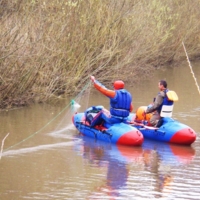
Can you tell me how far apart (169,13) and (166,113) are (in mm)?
15095

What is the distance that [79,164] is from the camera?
11266 millimetres

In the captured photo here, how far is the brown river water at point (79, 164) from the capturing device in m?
9.56

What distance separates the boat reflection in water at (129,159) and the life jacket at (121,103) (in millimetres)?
704

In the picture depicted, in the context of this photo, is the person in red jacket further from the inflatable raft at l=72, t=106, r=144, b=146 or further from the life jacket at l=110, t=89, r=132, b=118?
the inflatable raft at l=72, t=106, r=144, b=146

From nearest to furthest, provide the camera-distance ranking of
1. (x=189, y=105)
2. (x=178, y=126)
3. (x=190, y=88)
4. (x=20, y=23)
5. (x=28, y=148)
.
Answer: (x=28, y=148) → (x=178, y=126) → (x=20, y=23) → (x=189, y=105) → (x=190, y=88)

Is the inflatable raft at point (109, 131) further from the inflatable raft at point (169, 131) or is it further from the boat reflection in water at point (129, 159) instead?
the inflatable raft at point (169, 131)

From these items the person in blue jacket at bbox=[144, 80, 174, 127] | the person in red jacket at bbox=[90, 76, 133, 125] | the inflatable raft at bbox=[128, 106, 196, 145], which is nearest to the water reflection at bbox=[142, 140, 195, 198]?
the inflatable raft at bbox=[128, 106, 196, 145]

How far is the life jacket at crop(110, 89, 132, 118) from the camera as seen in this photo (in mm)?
12953

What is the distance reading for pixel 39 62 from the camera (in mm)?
16438

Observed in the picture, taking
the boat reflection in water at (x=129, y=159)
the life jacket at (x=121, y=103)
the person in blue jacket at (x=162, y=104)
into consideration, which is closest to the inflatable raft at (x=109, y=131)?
the boat reflection in water at (x=129, y=159)

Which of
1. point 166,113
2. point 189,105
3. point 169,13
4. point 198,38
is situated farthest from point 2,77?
point 198,38

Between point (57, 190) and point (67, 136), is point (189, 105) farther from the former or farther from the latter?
point (57, 190)

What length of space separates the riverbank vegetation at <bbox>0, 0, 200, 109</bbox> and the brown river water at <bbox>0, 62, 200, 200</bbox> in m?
→ 1.04

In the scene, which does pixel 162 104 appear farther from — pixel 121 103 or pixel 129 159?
pixel 129 159
